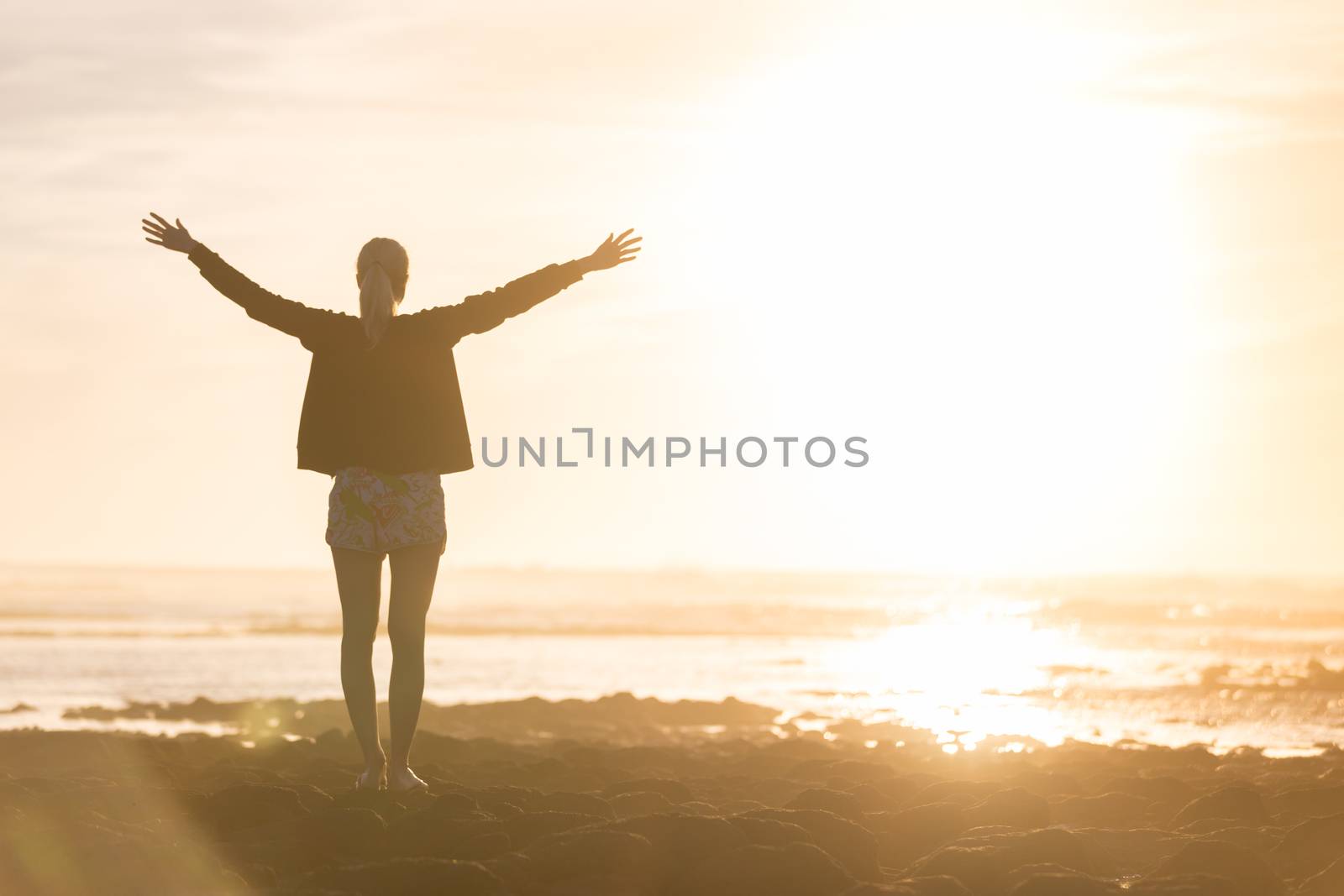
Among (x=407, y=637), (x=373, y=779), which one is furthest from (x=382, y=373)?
(x=373, y=779)

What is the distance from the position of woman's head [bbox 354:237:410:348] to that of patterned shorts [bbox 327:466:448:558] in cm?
63

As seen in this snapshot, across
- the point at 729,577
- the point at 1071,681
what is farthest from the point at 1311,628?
the point at 729,577

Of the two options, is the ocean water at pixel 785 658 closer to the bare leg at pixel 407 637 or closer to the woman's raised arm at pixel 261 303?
the bare leg at pixel 407 637

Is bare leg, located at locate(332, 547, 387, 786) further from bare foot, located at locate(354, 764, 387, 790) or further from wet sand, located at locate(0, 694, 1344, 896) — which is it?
wet sand, located at locate(0, 694, 1344, 896)

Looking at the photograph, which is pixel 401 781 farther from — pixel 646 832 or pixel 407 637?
pixel 646 832

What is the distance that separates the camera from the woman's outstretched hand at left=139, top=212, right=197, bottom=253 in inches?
272

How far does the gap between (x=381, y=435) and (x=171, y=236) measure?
1385 millimetres

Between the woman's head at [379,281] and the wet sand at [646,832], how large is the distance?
2.14 metres

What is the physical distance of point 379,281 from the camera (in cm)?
671

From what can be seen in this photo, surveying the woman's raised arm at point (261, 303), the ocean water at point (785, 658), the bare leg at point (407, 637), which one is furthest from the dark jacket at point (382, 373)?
the ocean water at point (785, 658)

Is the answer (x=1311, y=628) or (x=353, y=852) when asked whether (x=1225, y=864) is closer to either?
(x=353, y=852)

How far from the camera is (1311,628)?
160 feet

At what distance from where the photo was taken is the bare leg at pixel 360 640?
265 inches

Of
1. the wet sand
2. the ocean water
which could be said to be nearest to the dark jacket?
the wet sand
